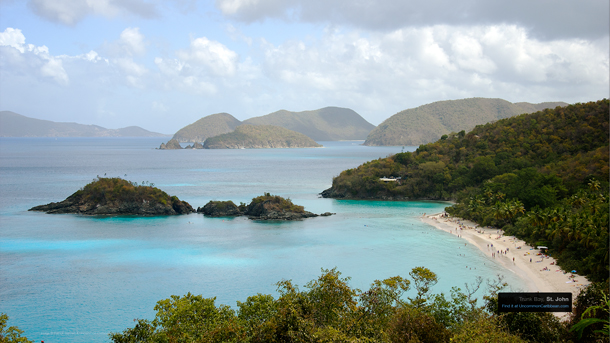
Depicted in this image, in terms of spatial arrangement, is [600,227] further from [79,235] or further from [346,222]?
[79,235]

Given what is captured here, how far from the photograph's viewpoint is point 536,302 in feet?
40.0

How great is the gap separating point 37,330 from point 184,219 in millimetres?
31968

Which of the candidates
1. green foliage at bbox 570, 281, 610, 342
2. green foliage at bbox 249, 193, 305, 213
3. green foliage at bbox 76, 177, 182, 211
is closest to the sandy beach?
green foliage at bbox 570, 281, 610, 342

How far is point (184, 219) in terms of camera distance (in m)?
55.8

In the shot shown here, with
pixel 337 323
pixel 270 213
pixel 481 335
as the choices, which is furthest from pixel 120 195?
pixel 481 335

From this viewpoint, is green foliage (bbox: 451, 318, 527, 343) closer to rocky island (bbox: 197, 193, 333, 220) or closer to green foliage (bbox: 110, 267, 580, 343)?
green foliage (bbox: 110, 267, 580, 343)

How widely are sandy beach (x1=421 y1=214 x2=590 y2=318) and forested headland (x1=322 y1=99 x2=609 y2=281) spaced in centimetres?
91

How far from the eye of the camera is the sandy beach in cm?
2786

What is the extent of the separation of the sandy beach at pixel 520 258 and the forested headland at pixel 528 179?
2.98ft

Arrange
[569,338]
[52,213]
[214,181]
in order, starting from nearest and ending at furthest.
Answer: [569,338], [52,213], [214,181]

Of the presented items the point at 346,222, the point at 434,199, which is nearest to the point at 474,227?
the point at 346,222

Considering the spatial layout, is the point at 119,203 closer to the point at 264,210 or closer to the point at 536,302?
the point at 264,210

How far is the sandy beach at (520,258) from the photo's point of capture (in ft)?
91.4

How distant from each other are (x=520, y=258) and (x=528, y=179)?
22328 millimetres
